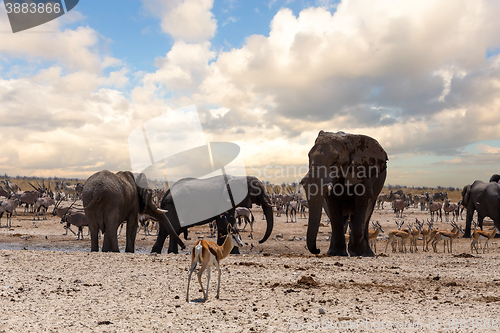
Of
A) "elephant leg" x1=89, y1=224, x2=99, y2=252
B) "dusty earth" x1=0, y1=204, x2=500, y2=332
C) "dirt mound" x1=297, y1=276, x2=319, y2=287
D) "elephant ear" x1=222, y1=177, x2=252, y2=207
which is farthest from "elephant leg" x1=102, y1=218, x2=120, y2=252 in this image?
"dirt mound" x1=297, y1=276, x2=319, y2=287

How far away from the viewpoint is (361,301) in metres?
6.00

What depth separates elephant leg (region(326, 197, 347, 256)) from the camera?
1164 cm

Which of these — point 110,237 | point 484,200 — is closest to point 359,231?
point 110,237

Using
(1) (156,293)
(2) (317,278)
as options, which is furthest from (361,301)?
(1) (156,293)

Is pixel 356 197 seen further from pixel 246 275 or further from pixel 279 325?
pixel 279 325

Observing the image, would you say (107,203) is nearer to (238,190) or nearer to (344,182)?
(238,190)

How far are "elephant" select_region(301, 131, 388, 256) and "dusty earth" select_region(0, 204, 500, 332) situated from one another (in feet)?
5.01

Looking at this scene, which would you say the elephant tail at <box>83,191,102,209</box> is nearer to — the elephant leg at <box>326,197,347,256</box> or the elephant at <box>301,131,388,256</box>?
the elephant at <box>301,131,388,256</box>

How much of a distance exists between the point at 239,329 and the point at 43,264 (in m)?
5.68

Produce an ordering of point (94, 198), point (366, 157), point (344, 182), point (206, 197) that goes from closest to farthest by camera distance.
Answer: point (94, 198)
point (344, 182)
point (366, 157)
point (206, 197)

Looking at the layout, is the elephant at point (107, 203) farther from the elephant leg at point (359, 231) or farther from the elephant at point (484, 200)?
the elephant at point (484, 200)

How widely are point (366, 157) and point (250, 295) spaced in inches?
271

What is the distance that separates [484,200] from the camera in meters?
19.7

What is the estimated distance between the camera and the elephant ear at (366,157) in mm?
11539
